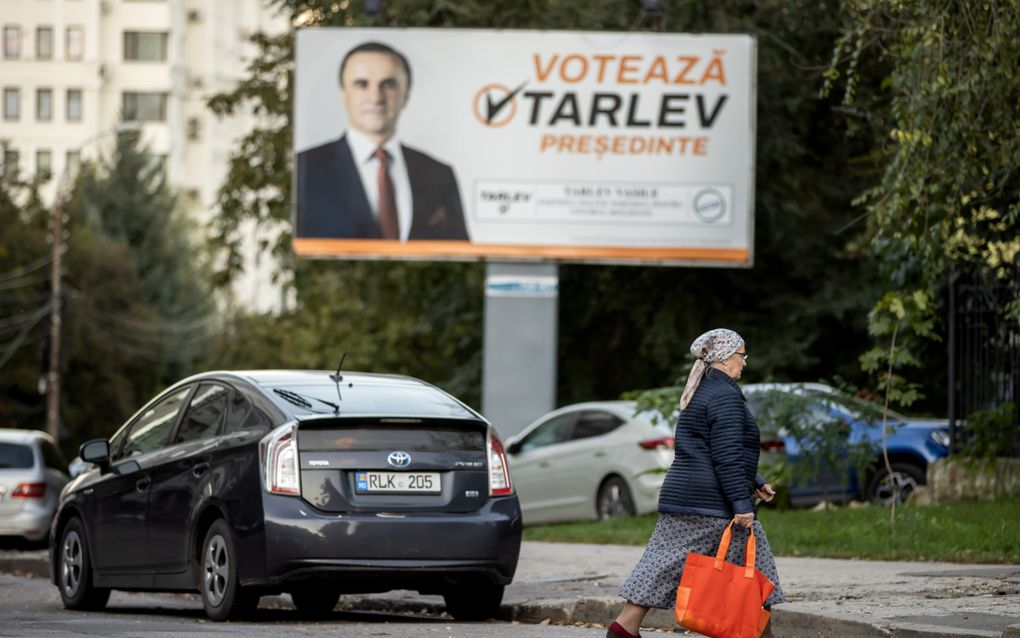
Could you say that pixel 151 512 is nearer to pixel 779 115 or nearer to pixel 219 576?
pixel 219 576

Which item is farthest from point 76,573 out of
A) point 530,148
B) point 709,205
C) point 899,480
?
point 709,205

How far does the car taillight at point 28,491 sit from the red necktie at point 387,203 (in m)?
6.23

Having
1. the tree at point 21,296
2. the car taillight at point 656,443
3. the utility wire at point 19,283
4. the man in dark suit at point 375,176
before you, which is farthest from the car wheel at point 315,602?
the utility wire at point 19,283

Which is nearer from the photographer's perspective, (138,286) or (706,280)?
(706,280)

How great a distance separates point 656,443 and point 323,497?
9.34 metres

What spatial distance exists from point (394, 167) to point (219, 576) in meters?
15.3

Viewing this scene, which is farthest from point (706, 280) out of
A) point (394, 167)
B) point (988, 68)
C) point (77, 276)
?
point (77, 276)

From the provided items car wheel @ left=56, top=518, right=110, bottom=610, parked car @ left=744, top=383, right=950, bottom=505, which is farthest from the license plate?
parked car @ left=744, top=383, right=950, bottom=505

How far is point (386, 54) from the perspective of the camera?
26.2m

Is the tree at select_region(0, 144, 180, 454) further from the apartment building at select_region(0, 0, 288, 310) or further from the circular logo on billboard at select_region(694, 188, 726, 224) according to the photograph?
the circular logo on billboard at select_region(694, 188, 726, 224)

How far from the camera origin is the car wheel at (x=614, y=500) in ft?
67.6

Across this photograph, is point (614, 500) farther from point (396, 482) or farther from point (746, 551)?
point (746, 551)

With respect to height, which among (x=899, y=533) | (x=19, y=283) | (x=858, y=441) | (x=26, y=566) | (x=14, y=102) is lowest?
(x=26, y=566)

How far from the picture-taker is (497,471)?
11.4 meters
